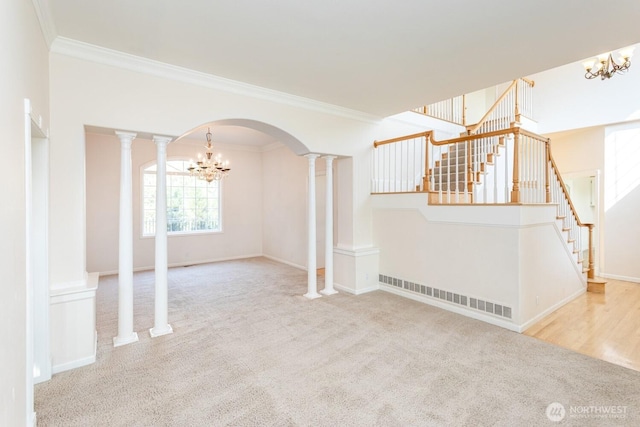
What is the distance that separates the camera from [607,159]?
5.76 meters

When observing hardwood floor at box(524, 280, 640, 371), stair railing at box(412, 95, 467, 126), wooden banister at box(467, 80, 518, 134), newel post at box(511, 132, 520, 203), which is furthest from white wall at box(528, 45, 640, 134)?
newel post at box(511, 132, 520, 203)

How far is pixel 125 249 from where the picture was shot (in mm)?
3035

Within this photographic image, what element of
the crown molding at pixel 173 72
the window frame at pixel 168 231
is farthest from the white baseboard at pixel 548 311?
the window frame at pixel 168 231

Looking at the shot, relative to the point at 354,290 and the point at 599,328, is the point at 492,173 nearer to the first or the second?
the point at 599,328

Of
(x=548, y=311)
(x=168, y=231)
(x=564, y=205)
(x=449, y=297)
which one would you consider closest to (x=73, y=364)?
(x=449, y=297)

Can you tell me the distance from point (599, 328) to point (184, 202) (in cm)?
764

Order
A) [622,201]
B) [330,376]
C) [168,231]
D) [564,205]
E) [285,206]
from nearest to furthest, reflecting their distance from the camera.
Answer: [330,376] < [564,205] < [622,201] < [168,231] < [285,206]

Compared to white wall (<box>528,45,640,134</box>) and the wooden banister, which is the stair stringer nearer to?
the wooden banister

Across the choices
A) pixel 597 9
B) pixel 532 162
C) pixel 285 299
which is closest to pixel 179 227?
pixel 285 299

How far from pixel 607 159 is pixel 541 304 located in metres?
3.97

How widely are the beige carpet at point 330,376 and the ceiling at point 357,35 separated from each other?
2.83 m

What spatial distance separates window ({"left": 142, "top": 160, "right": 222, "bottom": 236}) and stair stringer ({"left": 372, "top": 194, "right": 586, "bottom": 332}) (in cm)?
455

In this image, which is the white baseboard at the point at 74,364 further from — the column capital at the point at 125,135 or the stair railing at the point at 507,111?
the stair railing at the point at 507,111

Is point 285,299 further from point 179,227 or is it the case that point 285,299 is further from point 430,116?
point 430,116
